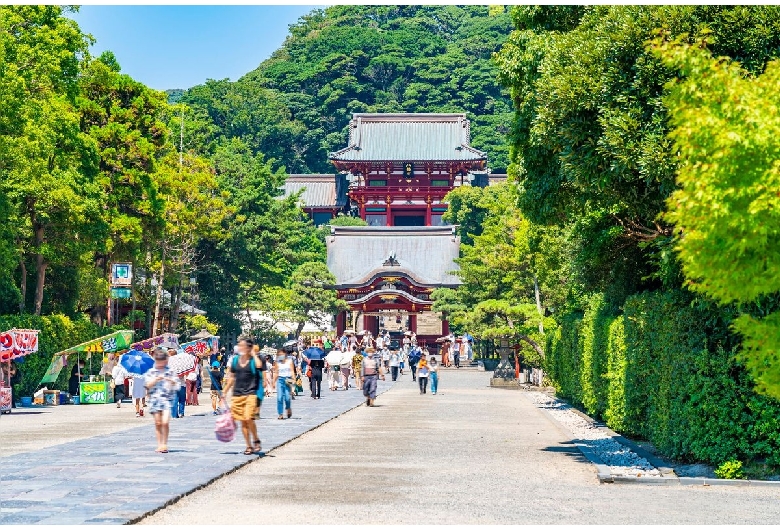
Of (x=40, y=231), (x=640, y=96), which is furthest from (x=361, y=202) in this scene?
(x=640, y=96)

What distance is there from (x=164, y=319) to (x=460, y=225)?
30.7 m

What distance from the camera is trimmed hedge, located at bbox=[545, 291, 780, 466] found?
13.8m

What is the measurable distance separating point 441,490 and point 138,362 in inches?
632

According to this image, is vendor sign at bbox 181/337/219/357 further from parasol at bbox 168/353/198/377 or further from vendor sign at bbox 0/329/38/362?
vendor sign at bbox 0/329/38/362

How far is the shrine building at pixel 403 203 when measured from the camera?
70000mm

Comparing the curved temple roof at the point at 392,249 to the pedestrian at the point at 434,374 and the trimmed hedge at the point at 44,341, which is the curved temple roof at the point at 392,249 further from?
the trimmed hedge at the point at 44,341

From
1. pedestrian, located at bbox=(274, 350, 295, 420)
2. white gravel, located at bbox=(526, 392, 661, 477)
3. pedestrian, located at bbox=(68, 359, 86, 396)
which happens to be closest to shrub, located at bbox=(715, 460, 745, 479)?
white gravel, located at bbox=(526, 392, 661, 477)

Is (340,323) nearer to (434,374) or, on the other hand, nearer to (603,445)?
(434,374)

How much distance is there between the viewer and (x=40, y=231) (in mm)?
31969

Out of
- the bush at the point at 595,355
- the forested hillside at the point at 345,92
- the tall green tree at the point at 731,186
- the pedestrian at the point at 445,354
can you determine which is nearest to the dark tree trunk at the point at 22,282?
the bush at the point at 595,355

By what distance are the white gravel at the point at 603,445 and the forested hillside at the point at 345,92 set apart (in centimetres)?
6590

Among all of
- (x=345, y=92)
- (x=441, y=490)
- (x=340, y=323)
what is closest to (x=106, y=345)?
(x=441, y=490)

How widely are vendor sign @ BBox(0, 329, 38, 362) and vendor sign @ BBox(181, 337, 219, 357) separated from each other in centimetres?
451

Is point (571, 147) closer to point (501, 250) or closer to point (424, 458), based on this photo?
point (424, 458)
